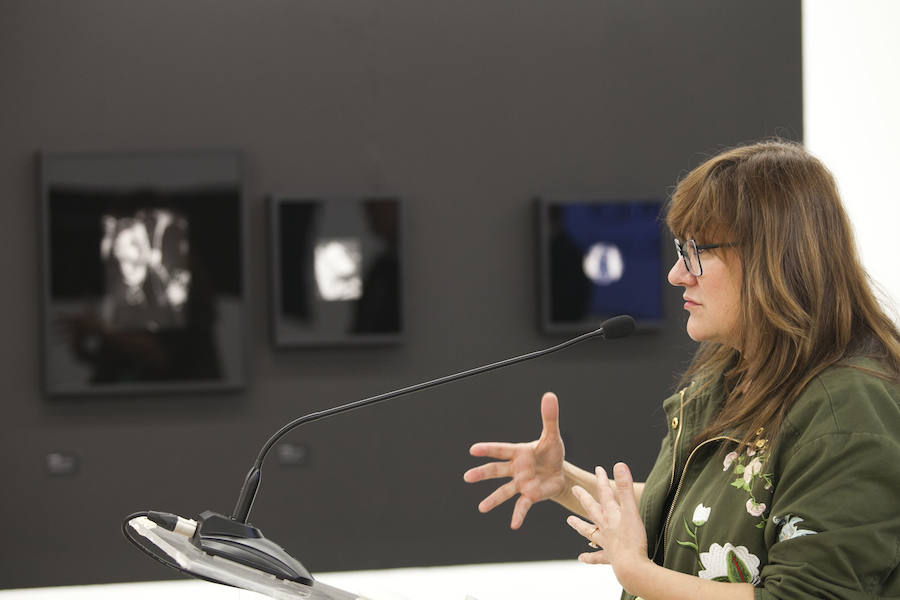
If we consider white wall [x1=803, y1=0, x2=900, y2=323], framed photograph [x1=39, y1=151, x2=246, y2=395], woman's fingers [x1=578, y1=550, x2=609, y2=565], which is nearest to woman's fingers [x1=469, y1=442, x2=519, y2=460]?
woman's fingers [x1=578, y1=550, x2=609, y2=565]

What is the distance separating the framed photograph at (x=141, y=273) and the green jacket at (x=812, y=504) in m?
2.72

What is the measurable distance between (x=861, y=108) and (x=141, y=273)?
131 inches

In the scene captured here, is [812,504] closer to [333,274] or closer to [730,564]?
[730,564]

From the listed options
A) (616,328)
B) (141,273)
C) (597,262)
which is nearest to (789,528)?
(616,328)

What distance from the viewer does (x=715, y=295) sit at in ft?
5.41

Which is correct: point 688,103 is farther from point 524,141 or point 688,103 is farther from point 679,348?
point 679,348

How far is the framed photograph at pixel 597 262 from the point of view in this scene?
4086 millimetres

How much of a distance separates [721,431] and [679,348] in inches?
104

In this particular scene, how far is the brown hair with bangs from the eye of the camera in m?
1.51

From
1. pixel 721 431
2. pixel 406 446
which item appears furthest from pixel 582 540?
pixel 721 431

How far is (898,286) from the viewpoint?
438 centimetres

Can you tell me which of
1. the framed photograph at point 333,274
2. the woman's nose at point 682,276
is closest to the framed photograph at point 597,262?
the framed photograph at point 333,274

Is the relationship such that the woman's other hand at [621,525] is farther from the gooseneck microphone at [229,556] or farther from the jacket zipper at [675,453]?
the gooseneck microphone at [229,556]

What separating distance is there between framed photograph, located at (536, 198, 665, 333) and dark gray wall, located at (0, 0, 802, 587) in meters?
0.10
